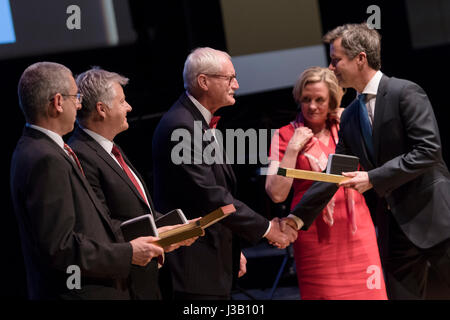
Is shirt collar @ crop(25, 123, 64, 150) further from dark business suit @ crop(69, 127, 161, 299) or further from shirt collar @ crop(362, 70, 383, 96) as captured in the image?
shirt collar @ crop(362, 70, 383, 96)

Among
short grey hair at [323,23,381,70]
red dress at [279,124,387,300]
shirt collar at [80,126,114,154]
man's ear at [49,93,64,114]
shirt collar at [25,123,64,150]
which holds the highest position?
short grey hair at [323,23,381,70]

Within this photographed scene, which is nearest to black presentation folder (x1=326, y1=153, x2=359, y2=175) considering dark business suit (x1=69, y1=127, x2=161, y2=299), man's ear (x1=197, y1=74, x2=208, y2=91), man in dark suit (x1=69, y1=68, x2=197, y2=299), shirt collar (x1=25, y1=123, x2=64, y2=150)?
man's ear (x1=197, y1=74, x2=208, y2=91)

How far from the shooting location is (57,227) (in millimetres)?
2133

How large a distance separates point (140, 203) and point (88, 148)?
333mm

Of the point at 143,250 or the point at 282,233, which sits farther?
the point at 282,233

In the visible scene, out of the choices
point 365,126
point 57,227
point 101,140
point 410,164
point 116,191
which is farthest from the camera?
point 365,126

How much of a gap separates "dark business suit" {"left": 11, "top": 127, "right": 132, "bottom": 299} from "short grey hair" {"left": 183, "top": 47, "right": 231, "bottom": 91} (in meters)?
1.06

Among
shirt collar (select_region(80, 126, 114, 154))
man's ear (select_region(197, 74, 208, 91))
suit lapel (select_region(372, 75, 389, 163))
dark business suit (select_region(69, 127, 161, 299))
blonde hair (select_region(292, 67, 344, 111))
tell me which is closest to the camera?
dark business suit (select_region(69, 127, 161, 299))

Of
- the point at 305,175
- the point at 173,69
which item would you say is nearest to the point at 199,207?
the point at 305,175

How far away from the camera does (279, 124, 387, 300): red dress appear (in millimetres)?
3428

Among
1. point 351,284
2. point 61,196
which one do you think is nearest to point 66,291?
point 61,196

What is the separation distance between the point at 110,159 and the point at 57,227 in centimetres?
57

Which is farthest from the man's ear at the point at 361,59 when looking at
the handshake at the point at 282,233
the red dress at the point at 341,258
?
the handshake at the point at 282,233

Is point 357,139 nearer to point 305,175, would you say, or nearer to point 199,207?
point 305,175
